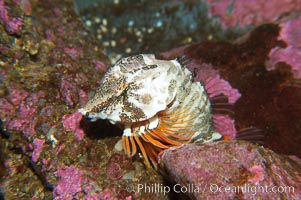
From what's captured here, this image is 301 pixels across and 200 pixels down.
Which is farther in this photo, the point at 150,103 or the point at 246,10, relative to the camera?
the point at 246,10

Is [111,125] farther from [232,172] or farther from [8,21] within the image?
[8,21]

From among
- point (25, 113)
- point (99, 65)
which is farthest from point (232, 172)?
point (99, 65)

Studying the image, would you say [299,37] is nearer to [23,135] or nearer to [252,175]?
[252,175]

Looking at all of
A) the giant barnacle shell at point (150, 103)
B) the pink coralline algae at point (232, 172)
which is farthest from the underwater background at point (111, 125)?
the giant barnacle shell at point (150, 103)

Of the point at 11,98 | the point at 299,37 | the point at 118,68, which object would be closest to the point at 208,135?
the point at 118,68

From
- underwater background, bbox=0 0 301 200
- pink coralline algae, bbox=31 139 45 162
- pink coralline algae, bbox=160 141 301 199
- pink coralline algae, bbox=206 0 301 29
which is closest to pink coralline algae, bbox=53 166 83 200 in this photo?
underwater background, bbox=0 0 301 200
